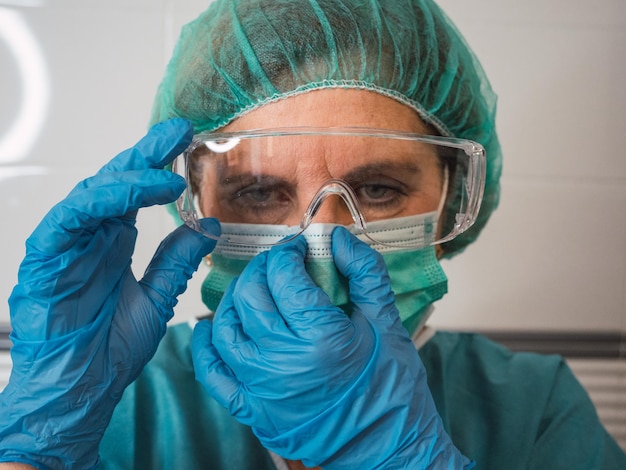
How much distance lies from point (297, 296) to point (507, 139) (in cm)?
104

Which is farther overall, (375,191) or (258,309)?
(375,191)

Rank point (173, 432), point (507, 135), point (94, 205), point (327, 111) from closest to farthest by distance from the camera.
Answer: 1. point (94, 205)
2. point (327, 111)
3. point (173, 432)
4. point (507, 135)

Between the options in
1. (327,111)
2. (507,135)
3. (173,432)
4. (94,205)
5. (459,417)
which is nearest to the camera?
(94,205)

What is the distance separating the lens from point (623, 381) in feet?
5.82

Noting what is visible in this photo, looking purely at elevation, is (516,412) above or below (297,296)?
below

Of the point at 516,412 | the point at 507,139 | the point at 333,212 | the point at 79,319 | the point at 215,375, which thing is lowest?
the point at 516,412

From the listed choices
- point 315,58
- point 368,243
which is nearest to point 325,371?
point 368,243

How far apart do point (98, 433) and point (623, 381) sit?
1.58 metres

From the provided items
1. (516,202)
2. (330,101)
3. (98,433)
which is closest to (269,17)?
(330,101)

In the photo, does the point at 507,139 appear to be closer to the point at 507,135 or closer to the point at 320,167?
the point at 507,135

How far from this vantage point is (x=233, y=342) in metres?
0.96

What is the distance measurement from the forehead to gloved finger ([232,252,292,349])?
0.29 metres

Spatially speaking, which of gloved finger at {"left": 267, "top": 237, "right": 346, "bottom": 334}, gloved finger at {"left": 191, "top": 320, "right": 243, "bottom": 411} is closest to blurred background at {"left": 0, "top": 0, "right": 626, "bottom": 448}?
gloved finger at {"left": 191, "top": 320, "right": 243, "bottom": 411}

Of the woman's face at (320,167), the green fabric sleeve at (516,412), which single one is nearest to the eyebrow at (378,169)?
the woman's face at (320,167)
